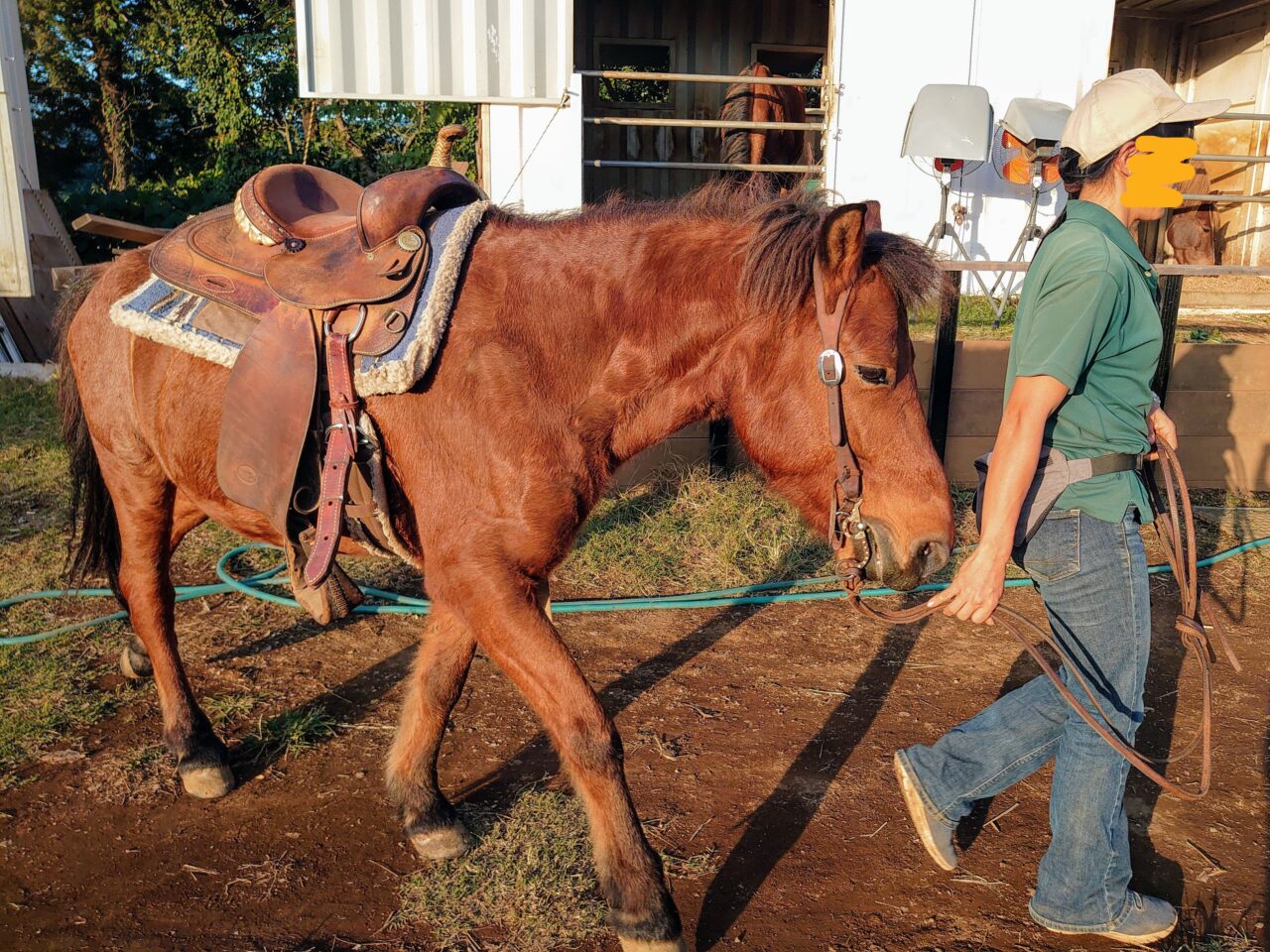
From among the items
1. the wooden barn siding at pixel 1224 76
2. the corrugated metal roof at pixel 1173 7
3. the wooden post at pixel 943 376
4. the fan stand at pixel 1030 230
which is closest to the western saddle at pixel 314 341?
the wooden post at pixel 943 376

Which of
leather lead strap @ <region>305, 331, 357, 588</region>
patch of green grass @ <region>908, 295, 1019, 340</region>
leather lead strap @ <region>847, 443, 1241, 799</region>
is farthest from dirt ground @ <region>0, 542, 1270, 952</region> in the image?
patch of green grass @ <region>908, 295, 1019, 340</region>

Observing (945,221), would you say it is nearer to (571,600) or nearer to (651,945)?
(571,600)

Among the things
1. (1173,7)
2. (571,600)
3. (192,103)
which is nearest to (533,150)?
(571,600)

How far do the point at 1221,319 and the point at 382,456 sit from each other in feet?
31.1

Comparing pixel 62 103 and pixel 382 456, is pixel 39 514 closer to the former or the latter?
pixel 382 456

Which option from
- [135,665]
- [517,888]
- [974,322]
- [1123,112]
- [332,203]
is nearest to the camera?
[1123,112]

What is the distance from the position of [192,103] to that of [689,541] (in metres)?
16.5

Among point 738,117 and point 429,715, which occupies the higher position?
point 738,117

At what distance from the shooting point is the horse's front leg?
2.31 m

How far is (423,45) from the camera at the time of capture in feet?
26.1

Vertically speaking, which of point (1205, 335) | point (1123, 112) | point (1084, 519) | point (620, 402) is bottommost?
point (1205, 335)

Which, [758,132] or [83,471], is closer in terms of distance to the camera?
[83,471]

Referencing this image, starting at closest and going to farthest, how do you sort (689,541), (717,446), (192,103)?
(689,541)
(717,446)
(192,103)

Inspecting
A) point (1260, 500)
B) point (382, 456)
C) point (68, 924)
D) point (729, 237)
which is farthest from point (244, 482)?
point (1260, 500)
